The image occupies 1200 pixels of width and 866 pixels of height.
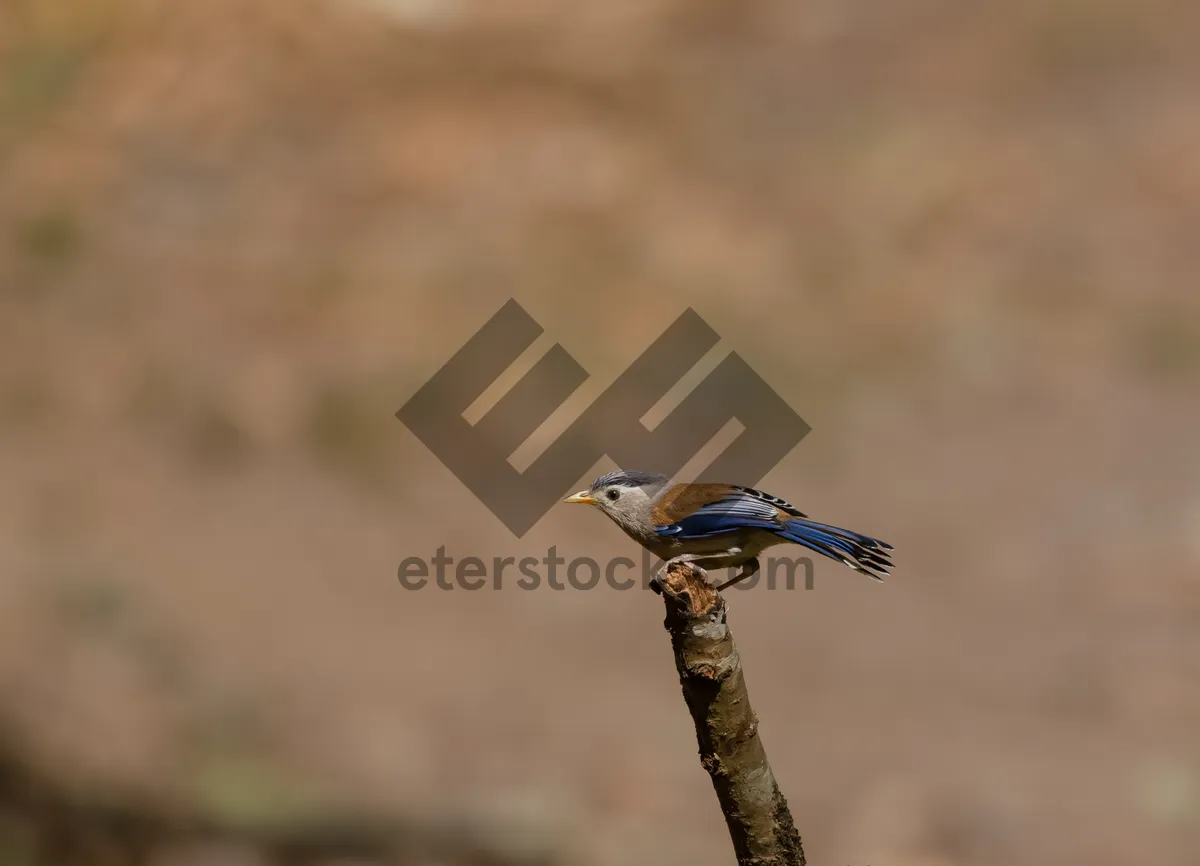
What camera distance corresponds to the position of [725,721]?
5.48m

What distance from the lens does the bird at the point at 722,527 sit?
6273 mm

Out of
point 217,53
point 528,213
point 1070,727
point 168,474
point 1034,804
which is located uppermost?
point 217,53

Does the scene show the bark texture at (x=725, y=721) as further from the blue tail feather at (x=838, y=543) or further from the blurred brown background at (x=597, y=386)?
the blurred brown background at (x=597, y=386)

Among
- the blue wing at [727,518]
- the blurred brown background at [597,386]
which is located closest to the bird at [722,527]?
the blue wing at [727,518]

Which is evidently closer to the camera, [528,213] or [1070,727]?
[1070,727]

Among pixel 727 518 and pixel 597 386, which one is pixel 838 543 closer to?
pixel 727 518

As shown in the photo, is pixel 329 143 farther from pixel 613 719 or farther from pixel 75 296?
pixel 613 719

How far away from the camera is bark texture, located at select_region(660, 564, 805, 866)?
17.9 feet

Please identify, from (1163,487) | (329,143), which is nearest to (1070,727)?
(1163,487)

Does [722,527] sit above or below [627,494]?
below

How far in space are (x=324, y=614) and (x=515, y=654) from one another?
1.78 metres

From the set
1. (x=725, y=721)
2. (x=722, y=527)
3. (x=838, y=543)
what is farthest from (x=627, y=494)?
(x=725, y=721)

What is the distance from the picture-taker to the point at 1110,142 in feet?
54.3

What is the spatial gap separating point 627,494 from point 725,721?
1.67 m
